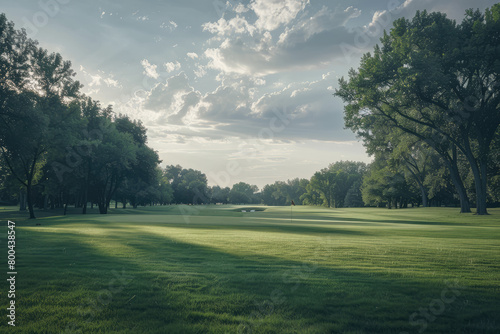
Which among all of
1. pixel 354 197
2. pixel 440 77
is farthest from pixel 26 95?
pixel 354 197

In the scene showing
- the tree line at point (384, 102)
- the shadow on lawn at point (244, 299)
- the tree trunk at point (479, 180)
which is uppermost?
the tree line at point (384, 102)

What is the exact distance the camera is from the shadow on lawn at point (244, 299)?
5578 mm

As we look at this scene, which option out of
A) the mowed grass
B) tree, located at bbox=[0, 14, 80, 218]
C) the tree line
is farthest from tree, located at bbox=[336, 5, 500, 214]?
tree, located at bbox=[0, 14, 80, 218]

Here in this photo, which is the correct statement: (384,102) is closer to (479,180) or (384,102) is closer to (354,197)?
(479,180)

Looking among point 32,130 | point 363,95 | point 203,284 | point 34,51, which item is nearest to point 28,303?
point 203,284

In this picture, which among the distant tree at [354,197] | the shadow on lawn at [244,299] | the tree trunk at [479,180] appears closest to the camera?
the shadow on lawn at [244,299]

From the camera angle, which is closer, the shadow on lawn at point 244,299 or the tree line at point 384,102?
the shadow on lawn at point 244,299

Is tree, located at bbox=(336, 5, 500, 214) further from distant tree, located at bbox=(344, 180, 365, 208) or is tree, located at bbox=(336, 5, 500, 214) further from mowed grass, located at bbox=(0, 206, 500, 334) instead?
distant tree, located at bbox=(344, 180, 365, 208)

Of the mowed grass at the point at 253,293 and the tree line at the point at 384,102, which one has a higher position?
the tree line at the point at 384,102

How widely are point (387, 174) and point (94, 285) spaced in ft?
279

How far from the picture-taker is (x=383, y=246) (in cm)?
1409

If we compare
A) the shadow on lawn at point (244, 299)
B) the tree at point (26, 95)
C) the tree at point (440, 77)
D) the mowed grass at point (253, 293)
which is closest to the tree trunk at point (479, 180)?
the tree at point (440, 77)

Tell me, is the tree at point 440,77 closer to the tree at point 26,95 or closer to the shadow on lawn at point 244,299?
the shadow on lawn at point 244,299

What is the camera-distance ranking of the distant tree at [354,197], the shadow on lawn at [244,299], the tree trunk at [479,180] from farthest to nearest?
the distant tree at [354,197]
the tree trunk at [479,180]
the shadow on lawn at [244,299]
